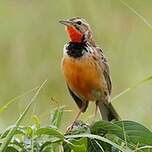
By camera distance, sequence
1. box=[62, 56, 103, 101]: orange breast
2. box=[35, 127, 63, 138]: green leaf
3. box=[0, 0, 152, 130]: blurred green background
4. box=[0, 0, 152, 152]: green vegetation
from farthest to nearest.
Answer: box=[0, 0, 152, 130]: blurred green background, box=[0, 0, 152, 152]: green vegetation, box=[62, 56, 103, 101]: orange breast, box=[35, 127, 63, 138]: green leaf

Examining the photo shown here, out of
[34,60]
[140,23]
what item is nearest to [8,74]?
[34,60]

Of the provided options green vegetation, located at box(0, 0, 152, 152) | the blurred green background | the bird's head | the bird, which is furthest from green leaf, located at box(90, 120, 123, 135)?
the blurred green background

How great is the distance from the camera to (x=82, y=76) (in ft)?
11.7

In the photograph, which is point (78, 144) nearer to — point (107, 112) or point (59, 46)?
point (107, 112)

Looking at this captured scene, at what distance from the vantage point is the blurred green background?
488 centimetres

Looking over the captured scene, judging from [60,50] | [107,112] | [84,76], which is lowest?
[107,112]

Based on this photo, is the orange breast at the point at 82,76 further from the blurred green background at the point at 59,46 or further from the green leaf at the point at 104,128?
the green leaf at the point at 104,128

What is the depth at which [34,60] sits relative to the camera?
16.5 ft

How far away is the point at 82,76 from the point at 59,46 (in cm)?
171

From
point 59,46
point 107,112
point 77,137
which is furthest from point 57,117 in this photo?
point 59,46

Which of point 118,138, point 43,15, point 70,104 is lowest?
point 118,138

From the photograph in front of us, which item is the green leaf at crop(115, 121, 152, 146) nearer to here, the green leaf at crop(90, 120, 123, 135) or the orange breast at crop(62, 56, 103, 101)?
the green leaf at crop(90, 120, 123, 135)

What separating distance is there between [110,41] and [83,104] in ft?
5.09

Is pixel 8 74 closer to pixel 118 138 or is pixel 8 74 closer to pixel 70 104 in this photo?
pixel 70 104
